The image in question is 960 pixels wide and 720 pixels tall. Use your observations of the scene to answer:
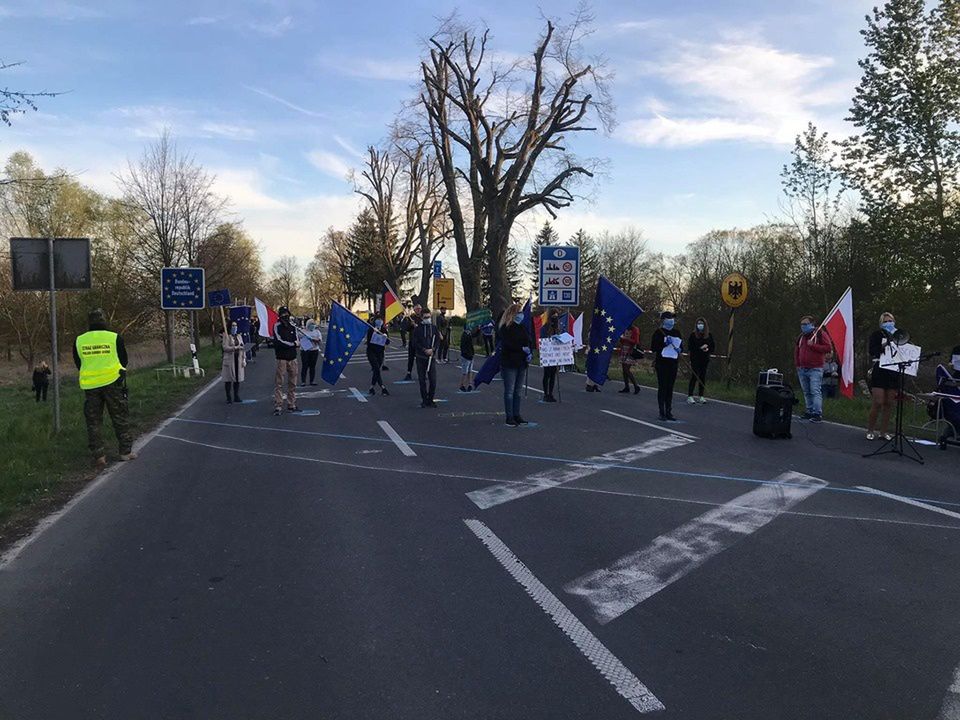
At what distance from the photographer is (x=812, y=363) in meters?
12.7

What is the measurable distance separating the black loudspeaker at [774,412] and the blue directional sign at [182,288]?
18.6m

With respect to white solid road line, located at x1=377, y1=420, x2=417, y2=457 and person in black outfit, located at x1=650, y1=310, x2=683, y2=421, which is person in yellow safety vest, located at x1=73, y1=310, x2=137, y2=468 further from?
person in black outfit, located at x1=650, y1=310, x2=683, y2=421

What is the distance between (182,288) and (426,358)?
13332mm

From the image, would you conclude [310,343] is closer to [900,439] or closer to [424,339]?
Answer: [424,339]

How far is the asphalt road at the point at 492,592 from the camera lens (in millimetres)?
3512

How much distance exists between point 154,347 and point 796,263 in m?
44.2

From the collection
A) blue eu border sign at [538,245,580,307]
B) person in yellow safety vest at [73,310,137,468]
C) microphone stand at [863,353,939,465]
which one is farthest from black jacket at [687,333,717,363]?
person in yellow safety vest at [73,310,137,468]

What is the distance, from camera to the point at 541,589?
189 inches

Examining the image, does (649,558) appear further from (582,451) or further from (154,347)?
(154,347)

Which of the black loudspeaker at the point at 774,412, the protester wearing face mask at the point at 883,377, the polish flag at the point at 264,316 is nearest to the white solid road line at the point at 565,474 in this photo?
the black loudspeaker at the point at 774,412

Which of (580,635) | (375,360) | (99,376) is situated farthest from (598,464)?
(375,360)

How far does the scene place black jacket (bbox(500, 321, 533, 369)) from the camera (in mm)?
11945

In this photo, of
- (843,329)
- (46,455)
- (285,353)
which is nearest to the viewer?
(46,455)

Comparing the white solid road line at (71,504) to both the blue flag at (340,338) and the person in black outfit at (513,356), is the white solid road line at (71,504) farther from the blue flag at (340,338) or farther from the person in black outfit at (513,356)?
the person in black outfit at (513,356)
